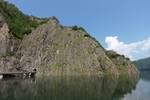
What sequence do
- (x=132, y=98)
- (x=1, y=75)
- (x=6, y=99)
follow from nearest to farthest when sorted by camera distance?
(x=6, y=99) < (x=132, y=98) < (x=1, y=75)

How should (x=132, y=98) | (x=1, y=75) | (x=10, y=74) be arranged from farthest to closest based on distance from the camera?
(x=10, y=74) → (x=1, y=75) → (x=132, y=98)

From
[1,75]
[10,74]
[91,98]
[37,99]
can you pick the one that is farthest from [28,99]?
[10,74]

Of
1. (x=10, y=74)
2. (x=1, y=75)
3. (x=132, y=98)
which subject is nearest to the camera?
(x=132, y=98)

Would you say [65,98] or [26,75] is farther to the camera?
[26,75]

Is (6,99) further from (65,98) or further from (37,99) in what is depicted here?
(65,98)

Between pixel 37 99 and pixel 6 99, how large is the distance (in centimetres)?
716

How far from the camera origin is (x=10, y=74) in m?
192

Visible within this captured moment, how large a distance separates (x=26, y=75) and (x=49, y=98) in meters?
123

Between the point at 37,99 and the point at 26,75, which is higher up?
the point at 26,75

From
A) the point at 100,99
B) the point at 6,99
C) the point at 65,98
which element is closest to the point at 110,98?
the point at 100,99

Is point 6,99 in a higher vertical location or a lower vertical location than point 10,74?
lower

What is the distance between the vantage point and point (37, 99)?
250ft

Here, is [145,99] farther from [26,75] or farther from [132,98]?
[26,75]

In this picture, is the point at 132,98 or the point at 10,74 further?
the point at 10,74
